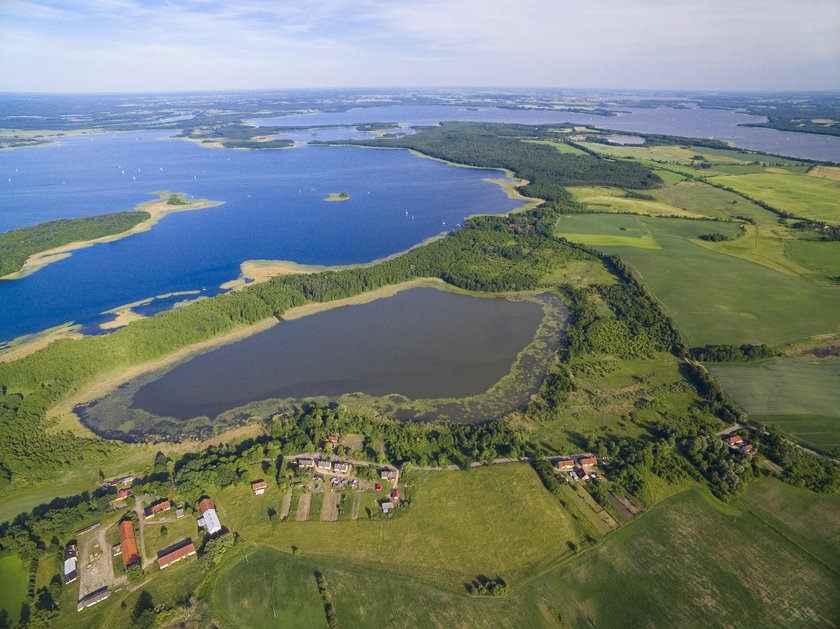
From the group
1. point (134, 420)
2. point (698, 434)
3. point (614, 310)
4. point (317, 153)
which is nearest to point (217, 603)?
point (134, 420)

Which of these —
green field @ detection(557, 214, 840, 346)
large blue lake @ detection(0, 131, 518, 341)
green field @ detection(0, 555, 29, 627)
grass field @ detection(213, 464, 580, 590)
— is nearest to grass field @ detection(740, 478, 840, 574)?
grass field @ detection(213, 464, 580, 590)

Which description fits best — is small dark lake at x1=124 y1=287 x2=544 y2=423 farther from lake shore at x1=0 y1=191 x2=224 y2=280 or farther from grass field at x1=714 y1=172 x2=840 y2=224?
grass field at x1=714 y1=172 x2=840 y2=224

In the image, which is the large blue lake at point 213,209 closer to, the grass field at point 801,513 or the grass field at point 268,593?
the grass field at point 268,593

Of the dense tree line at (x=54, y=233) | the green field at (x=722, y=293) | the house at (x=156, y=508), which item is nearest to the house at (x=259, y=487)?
the house at (x=156, y=508)

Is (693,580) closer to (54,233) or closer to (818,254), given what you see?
(818,254)

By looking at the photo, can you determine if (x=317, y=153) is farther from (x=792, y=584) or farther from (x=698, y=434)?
(x=792, y=584)

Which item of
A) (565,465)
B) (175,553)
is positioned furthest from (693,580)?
(175,553)
